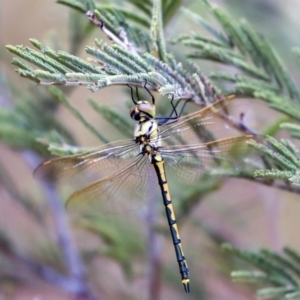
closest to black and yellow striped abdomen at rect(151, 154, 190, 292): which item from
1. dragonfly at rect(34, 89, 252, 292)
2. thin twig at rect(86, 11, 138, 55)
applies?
dragonfly at rect(34, 89, 252, 292)

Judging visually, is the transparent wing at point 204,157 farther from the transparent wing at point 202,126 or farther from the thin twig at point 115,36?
the thin twig at point 115,36

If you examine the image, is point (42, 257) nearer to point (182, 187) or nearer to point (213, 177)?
point (182, 187)

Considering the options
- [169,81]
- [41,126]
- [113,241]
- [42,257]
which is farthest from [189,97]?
[42,257]

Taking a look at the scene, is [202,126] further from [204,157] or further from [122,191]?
[122,191]

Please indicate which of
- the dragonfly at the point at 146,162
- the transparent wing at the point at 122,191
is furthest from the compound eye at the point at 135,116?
the transparent wing at the point at 122,191

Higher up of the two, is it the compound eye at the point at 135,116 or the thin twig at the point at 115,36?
the compound eye at the point at 135,116

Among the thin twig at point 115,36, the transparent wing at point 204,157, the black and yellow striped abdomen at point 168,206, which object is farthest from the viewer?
the black and yellow striped abdomen at point 168,206

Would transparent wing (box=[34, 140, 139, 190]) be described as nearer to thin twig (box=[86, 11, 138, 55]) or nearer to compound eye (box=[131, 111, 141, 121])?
compound eye (box=[131, 111, 141, 121])

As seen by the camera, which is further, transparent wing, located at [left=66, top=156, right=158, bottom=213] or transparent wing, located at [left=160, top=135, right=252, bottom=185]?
transparent wing, located at [left=66, top=156, right=158, bottom=213]
